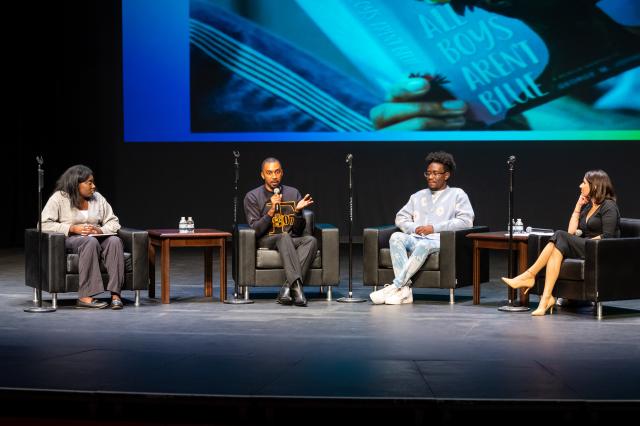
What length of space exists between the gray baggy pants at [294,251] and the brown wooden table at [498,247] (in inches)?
44.1

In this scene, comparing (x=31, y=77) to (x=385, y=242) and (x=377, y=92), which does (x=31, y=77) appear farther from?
(x=385, y=242)

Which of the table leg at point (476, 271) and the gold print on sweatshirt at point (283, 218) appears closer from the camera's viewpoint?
the table leg at point (476, 271)

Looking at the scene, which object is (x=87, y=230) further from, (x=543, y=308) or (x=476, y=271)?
(x=543, y=308)

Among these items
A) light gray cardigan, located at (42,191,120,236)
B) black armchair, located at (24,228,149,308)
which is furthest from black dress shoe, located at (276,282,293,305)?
light gray cardigan, located at (42,191,120,236)

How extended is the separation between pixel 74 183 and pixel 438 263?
2582mm

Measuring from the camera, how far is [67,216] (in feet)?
22.4

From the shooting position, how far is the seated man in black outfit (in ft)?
22.5

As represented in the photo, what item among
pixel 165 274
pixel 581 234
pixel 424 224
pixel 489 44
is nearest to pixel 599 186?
pixel 581 234

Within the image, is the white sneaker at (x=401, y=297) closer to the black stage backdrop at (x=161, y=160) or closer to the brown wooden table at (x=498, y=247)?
the brown wooden table at (x=498, y=247)

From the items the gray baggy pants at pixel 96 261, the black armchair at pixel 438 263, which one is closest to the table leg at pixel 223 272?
the gray baggy pants at pixel 96 261

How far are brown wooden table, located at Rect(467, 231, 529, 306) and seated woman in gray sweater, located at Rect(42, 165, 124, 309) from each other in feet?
7.99

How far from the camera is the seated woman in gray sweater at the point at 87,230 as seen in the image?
6.54m

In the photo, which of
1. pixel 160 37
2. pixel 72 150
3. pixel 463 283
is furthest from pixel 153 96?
pixel 463 283

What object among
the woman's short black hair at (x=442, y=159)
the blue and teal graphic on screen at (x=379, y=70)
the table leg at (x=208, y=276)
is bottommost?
the table leg at (x=208, y=276)
